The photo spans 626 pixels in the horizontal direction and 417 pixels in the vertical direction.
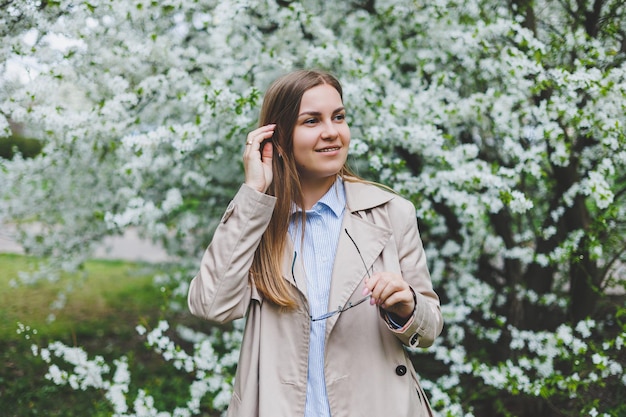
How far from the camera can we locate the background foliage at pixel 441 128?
2982 millimetres

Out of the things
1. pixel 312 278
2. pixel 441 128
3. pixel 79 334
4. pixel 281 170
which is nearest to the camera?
pixel 312 278

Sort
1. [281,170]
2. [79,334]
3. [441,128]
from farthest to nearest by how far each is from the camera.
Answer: [79,334], [441,128], [281,170]

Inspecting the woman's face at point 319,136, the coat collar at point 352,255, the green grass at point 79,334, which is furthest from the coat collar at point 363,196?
the green grass at point 79,334

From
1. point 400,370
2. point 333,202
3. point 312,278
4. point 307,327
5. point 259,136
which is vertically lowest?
point 400,370

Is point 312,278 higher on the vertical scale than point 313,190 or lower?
lower

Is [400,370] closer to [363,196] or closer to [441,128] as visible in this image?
[363,196]

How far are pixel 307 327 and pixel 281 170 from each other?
54 cm

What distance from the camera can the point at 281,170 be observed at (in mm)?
1931

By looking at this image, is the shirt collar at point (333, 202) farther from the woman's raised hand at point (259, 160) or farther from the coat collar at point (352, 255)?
the woman's raised hand at point (259, 160)

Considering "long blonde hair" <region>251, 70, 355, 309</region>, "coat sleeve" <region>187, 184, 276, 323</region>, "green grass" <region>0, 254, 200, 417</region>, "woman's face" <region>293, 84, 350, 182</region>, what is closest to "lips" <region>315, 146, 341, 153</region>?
"woman's face" <region>293, 84, 350, 182</region>

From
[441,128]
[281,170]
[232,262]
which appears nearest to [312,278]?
[232,262]

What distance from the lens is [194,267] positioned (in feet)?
16.6

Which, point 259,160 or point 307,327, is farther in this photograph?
point 259,160

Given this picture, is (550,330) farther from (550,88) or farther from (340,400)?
(340,400)
